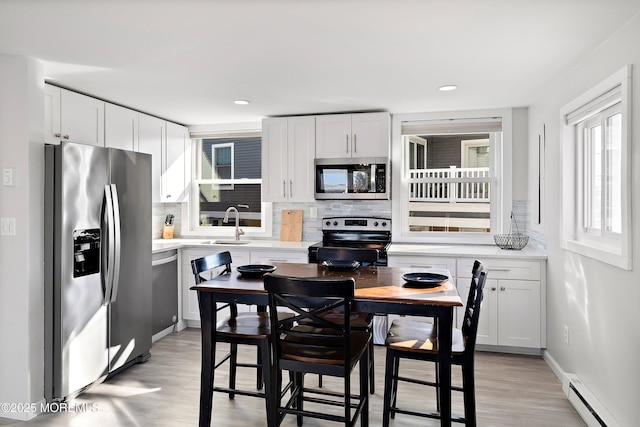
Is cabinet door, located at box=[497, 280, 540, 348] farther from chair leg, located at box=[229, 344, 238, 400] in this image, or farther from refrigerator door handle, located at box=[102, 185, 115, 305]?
refrigerator door handle, located at box=[102, 185, 115, 305]

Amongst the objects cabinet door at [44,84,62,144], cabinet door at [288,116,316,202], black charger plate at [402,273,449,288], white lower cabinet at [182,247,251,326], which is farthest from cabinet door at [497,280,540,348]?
cabinet door at [44,84,62,144]

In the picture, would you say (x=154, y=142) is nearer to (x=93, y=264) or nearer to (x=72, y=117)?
(x=72, y=117)

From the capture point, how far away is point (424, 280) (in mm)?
2449

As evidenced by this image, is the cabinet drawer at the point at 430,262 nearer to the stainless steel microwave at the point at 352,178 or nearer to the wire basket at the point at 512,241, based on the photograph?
the wire basket at the point at 512,241

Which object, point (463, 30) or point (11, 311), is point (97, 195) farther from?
point (463, 30)

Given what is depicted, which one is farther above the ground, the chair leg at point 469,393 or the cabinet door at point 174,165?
the cabinet door at point 174,165

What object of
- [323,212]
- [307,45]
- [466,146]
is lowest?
[323,212]

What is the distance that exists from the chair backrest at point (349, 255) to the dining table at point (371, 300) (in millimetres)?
332

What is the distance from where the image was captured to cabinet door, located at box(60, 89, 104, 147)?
10.9 feet

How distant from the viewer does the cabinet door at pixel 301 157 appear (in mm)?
4516

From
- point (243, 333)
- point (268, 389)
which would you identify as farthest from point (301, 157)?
point (268, 389)

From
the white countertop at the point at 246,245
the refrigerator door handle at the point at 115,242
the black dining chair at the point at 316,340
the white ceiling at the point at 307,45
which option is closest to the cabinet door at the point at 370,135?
the white ceiling at the point at 307,45

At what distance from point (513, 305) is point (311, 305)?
2.40 metres

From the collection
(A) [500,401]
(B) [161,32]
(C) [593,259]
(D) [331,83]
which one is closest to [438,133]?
(D) [331,83]
